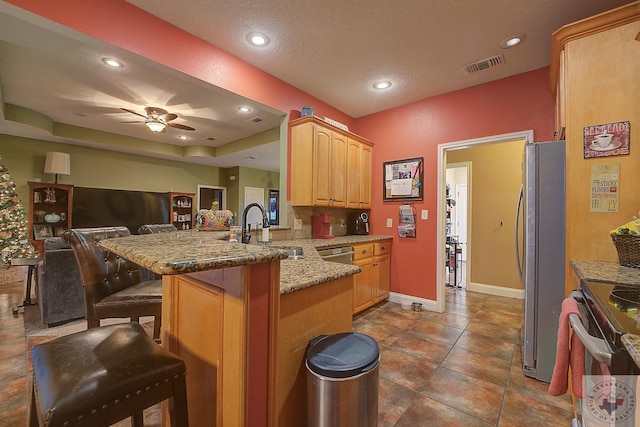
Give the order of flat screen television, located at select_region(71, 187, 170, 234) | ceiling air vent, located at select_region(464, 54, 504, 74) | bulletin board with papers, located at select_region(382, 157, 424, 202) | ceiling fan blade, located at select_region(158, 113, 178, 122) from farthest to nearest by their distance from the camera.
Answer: flat screen television, located at select_region(71, 187, 170, 234) < ceiling fan blade, located at select_region(158, 113, 178, 122) < bulletin board with papers, located at select_region(382, 157, 424, 202) < ceiling air vent, located at select_region(464, 54, 504, 74)

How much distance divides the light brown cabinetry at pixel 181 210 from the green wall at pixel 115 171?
0.80 ft

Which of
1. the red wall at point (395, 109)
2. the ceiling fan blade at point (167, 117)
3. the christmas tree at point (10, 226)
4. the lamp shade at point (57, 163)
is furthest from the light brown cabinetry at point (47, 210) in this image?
the red wall at point (395, 109)

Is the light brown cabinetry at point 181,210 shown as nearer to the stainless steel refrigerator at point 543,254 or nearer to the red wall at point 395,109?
the red wall at point 395,109

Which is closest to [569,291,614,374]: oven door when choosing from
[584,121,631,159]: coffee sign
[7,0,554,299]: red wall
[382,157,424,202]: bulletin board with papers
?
[584,121,631,159]: coffee sign

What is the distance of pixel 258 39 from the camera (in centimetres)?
235

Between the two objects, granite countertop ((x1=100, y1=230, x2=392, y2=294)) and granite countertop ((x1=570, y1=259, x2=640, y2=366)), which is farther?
granite countertop ((x1=570, y1=259, x2=640, y2=366))

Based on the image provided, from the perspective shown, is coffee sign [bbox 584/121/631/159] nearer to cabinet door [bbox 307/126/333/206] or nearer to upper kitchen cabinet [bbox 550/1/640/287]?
upper kitchen cabinet [bbox 550/1/640/287]

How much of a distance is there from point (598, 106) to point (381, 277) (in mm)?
2599

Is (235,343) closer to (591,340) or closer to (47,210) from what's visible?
(591,340)

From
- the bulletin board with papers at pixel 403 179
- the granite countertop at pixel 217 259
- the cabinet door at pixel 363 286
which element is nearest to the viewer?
the granite countertop at pixel 217 259

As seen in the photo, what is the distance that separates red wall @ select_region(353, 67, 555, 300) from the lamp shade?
5.49m

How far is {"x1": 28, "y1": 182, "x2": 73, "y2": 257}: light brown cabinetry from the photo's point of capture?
4781 mm

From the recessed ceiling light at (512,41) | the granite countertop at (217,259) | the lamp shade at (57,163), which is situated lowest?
the granite countertop at (217,259)

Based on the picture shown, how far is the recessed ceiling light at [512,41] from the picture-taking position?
226 cm
